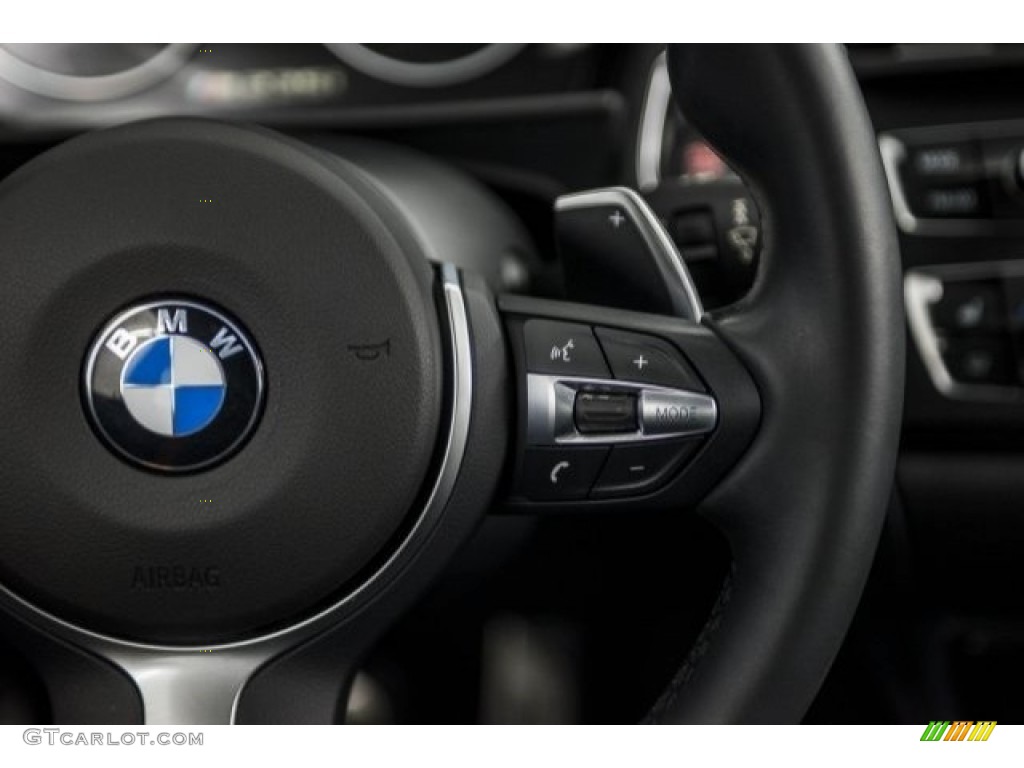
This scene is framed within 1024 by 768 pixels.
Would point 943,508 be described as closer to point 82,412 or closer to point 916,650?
point 916,650

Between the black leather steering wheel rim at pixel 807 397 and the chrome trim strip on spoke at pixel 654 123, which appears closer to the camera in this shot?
the black leather steering wheel rim at pixel 807 397

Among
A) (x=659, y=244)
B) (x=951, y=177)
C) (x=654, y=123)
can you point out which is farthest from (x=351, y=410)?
(x=951, y=177)

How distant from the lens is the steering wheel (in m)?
0.64

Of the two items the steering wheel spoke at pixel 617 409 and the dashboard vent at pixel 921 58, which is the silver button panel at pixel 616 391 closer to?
the steering wheel spoke at pixel 617 409

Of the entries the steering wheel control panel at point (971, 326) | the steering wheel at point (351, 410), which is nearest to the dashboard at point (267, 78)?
the steering wheel control panel at point (971, 326)

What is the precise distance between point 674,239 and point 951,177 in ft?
0.86

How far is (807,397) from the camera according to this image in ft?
2.19

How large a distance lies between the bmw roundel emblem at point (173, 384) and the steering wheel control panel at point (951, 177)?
631 mm

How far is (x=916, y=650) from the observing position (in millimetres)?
1153

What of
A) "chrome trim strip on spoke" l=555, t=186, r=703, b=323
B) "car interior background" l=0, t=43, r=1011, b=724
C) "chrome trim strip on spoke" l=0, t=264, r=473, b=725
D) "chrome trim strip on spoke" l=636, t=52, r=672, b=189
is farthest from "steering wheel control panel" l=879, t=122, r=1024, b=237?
"chrome trim strip on spoke" l=0, t=264, r=473, b=725

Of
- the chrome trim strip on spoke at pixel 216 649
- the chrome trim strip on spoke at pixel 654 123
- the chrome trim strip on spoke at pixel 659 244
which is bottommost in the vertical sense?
the chrome trim strip on spoke at pixel 216 649

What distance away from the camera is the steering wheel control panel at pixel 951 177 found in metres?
1.08

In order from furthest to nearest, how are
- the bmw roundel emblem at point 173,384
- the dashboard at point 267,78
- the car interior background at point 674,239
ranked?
the dashboard at point 267,78 → the car interior background at point 674,239 → the bmw roundel emblem at point 173,384
